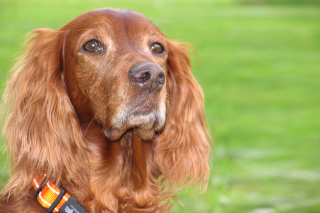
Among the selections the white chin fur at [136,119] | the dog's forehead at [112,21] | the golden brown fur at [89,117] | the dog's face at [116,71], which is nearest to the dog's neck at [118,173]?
the golden brown fur at [89,117]

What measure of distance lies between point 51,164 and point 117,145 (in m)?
0.43

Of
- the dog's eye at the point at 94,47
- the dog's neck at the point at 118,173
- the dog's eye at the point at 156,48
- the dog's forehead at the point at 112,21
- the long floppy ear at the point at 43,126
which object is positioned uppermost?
the dog's forehead at the point at 112,21

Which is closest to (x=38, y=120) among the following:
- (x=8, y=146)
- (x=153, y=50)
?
(x=8, y=146)

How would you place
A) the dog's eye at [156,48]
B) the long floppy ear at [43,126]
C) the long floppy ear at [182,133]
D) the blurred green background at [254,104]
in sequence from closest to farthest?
the long floppy ear at [43,126]
the dog's eye at [156,48]
the long floppy ear at [182,133]
the blurred green background at [254,104]

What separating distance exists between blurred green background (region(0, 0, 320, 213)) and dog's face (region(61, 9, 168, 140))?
1.74ft

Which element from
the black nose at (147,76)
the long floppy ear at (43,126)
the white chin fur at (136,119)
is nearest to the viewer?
the black nose at (147,76)

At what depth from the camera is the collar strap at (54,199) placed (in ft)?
7.80

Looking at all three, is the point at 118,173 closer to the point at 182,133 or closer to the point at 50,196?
the point at 50,196

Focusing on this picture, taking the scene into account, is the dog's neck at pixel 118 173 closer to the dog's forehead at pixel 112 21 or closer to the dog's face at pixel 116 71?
the dog's face at pixel 116 71

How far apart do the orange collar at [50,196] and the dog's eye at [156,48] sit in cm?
107

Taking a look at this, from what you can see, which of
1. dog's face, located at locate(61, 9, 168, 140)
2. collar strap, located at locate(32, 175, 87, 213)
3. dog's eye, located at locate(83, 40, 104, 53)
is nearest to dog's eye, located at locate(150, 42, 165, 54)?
dog's face, located at locate(61, 9, 168, 140)

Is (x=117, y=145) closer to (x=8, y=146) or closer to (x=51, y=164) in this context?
(x=51, y=164)

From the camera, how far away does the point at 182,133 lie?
302cm

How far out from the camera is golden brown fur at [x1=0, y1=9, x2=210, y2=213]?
2.49 m
